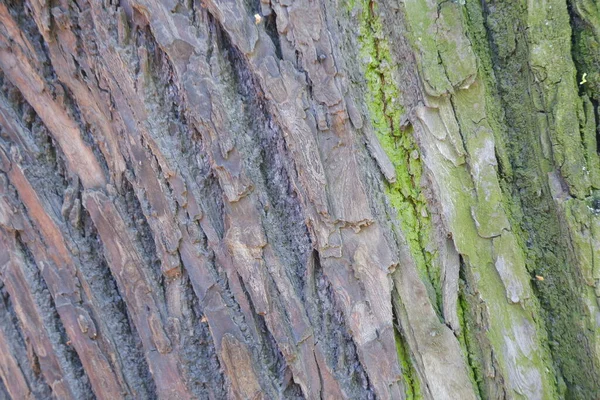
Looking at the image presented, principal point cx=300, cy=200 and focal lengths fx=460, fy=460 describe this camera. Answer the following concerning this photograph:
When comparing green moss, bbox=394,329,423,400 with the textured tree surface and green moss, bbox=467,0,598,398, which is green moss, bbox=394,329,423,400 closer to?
the textured tree surface

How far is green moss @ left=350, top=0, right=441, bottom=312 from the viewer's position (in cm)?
116

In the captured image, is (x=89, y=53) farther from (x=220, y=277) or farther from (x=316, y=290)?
(x=316, y=290)

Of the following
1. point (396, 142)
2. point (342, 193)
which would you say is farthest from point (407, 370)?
point (396, 142)

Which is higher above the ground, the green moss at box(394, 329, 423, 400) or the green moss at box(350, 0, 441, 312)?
the green moss at box(350, 0, 441, 312)

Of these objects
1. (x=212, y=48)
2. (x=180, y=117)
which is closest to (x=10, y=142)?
(x=180, y=117)

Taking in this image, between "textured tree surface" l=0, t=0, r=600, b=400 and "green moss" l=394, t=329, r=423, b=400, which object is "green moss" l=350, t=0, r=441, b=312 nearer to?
"textured tree surface" l=0, t=0, r=600, b=400

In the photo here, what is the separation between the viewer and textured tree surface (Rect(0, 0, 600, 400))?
3.61 feet

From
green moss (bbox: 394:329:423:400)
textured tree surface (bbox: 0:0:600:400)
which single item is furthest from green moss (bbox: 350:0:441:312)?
green moss (bbox: 394:329:423:400)

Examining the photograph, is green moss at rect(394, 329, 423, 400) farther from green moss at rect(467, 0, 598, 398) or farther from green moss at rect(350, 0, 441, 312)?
green moss at rect(467, 0, 598, 398)

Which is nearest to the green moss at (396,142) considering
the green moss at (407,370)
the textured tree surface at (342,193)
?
the textured tree surface at (342,193)

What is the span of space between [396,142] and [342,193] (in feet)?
0.71

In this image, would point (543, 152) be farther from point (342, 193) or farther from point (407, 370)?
point (407, 370)

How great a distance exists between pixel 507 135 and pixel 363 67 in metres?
0.41

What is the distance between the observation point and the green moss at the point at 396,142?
1.16 meters
